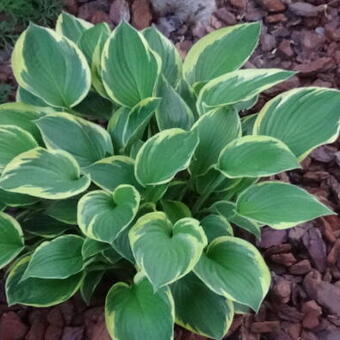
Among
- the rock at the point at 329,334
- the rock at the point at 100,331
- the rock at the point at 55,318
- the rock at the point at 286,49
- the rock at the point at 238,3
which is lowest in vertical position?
the rock at the point at 329,334

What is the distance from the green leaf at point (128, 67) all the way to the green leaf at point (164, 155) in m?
0.18

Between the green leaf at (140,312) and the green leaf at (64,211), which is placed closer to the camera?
the green leaf at (140,312)

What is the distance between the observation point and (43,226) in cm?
169

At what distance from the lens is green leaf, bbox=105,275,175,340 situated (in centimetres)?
142

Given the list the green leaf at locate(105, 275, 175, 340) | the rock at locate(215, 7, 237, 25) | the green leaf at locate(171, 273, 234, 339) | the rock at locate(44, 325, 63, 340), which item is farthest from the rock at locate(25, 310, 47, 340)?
the rock at locate(215, 7, 237, 25)

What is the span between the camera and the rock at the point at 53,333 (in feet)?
5.62

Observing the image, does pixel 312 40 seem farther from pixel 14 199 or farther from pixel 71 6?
pixel 14 199

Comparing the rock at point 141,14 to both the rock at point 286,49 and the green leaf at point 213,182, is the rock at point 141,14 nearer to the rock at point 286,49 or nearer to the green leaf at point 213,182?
the rock at point 286,49

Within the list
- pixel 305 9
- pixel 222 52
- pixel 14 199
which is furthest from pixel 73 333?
pixel 305 9

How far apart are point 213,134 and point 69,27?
0.56 m

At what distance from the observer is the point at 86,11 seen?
8.08 feet

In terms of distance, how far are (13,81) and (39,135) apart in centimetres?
66

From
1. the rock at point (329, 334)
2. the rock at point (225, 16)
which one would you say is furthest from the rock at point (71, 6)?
the rock at point (329, 334)

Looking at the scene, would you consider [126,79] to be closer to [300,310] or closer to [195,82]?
[195,82]
